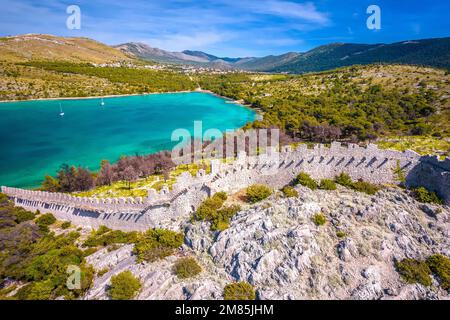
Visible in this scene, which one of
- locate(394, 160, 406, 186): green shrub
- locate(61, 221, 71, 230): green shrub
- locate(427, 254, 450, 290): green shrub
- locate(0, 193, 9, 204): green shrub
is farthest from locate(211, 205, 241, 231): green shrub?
locate(0, 193, 9, 204): green shrub

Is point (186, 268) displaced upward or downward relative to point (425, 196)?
downward

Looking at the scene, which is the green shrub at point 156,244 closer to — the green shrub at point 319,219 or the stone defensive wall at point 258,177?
the stone defensive wall at point 258,177

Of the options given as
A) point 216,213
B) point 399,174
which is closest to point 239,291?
point 216,213

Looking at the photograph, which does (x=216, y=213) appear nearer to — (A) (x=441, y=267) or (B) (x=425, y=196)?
(A) (x=441, y=267)

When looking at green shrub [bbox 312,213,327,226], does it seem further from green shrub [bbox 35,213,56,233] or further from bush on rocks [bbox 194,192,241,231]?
green shrub [bbox 35,213,56,233]

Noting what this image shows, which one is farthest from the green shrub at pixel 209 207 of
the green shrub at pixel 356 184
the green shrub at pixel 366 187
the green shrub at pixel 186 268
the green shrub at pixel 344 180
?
the green shrub at pixel 366 187

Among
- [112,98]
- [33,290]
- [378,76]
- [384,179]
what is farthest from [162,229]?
[112,98]
